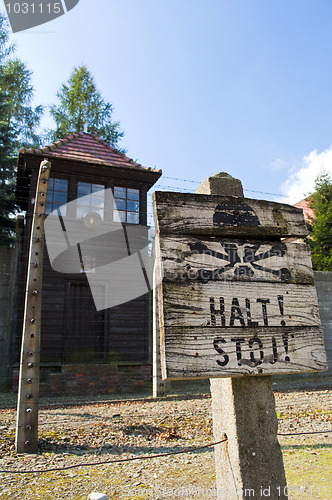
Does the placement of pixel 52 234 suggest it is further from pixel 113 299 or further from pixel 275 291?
pixel 275 291

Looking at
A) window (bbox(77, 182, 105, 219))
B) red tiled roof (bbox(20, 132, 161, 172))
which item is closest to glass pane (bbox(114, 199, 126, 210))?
window (bbox(77, 182, 105, 219))

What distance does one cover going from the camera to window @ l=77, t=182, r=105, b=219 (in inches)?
471

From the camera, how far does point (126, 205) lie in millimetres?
12500

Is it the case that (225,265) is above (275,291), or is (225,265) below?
above

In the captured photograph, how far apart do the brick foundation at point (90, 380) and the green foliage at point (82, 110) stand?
15.3m

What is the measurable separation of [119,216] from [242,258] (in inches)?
419

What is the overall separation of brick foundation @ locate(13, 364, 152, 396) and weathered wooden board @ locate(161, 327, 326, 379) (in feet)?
29.9

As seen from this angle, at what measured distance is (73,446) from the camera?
475 centimetres

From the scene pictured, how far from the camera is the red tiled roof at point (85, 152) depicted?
11.9 metres

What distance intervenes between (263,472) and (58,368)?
9629mm

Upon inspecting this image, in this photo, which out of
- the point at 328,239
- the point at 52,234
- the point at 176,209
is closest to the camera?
the point at 176,209

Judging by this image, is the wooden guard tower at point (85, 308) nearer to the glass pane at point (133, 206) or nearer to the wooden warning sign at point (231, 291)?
the glass pane at point (133, 206)

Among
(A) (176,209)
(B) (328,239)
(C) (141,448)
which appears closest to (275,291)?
(A) (176,209)

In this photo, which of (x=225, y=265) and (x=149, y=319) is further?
(x=149, y=319)
